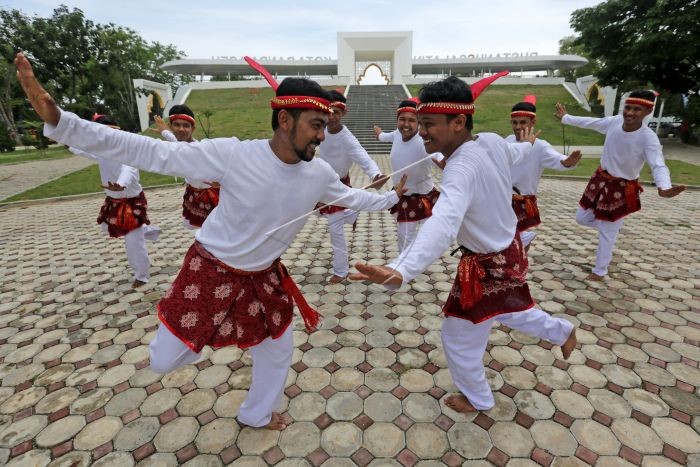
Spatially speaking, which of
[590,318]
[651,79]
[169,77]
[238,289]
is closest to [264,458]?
[238,289]

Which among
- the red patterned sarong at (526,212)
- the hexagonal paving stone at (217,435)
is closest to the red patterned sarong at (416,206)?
the red patterned sarong at (526,212)

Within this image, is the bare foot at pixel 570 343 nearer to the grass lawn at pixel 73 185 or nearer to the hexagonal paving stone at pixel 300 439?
the hexagonal paving stone at pixel 300 439

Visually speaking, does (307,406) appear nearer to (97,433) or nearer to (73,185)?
(97,433)

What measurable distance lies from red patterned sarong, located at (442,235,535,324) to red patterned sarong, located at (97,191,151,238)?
13.4 ft

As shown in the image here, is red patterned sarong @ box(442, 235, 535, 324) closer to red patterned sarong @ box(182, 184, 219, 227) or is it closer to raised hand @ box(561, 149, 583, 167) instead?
raised hand @ box(561, 149, 583, 167)

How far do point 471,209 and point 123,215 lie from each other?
14.3 ft

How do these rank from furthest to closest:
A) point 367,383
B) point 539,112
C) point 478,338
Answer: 1. point 539,112
2. point 367,383
3. point 478,338

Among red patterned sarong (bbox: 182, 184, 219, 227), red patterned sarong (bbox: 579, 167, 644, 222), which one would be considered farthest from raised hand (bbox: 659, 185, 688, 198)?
red patterned sarong (bbox: 182, 184, 219, 227)

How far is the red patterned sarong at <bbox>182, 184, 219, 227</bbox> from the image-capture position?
485 cm

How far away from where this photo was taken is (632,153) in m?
4.36

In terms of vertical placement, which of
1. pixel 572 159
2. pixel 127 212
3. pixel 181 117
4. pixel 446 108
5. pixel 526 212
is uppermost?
pixel 181 117

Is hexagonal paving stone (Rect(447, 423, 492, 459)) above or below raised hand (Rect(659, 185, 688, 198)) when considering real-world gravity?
below

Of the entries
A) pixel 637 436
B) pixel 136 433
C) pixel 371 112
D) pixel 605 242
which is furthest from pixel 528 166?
pixel 371 112

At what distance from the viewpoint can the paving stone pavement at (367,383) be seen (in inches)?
90.0
